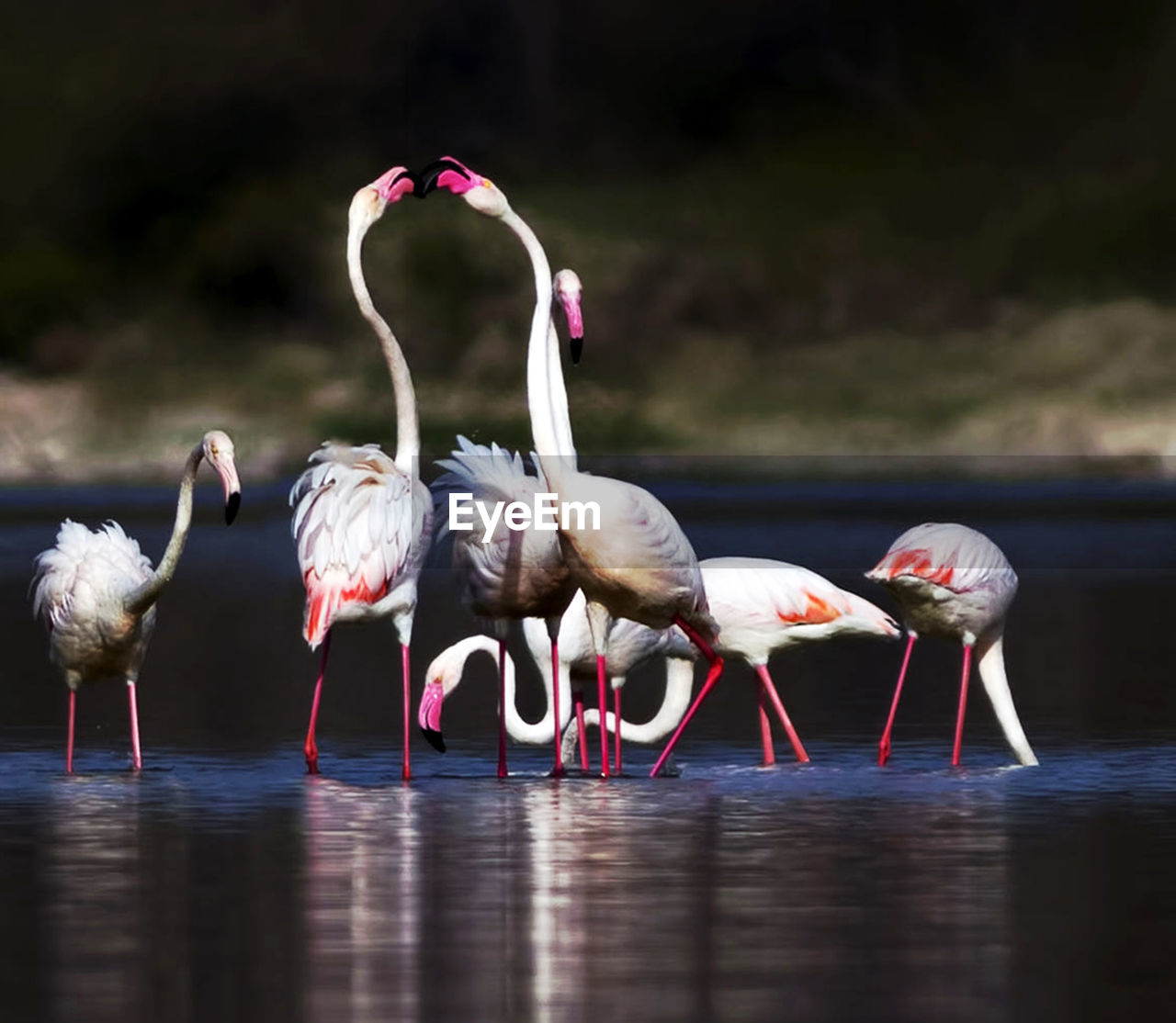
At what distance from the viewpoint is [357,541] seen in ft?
40.5

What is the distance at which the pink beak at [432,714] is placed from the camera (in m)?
12.8

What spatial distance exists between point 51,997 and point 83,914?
1.13 meters

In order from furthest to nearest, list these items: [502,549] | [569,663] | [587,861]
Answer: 1. [569,663]
2. [502,549]
3. [587,861]

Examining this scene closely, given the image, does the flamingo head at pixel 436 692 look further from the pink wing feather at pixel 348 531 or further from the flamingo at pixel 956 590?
the flamingo at pixel 956 590

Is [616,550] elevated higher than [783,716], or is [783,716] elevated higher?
[616,550]

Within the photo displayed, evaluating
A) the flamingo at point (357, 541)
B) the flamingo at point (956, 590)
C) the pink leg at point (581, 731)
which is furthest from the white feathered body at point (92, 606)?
the flamingo at point (956, 590)

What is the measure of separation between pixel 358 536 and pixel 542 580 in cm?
70

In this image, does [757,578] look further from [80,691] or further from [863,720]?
[80,691]

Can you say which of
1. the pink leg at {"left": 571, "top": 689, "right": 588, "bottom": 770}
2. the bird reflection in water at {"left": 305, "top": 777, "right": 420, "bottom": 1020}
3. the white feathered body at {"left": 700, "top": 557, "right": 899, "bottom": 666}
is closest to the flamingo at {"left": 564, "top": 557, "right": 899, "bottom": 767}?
the white feathered body at {"left": 700, "top": 557, "right": 899, "bottom": 666}

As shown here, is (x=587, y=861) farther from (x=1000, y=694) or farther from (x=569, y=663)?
(x=1000, y=694)

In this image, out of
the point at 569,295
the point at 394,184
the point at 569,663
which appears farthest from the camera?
the point at 394,184

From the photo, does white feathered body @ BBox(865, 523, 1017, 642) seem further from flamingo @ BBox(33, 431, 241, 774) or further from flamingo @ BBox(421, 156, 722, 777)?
flamingo @ BBox(33, 431, 241, 774)

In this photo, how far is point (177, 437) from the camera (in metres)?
39.6

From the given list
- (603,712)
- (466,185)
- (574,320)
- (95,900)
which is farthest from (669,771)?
(95,900)
